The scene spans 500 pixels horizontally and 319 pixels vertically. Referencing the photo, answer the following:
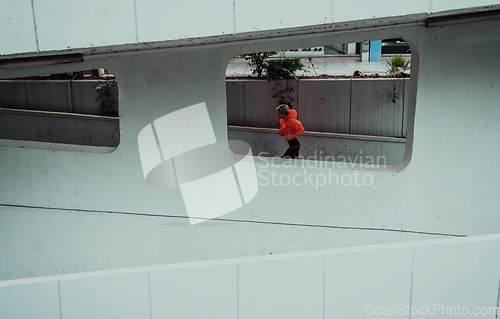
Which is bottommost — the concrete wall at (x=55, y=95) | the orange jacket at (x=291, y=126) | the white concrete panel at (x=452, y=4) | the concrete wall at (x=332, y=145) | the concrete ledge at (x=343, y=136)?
the concrete wall at (x=332, y=145)

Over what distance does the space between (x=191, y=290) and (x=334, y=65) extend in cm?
1263

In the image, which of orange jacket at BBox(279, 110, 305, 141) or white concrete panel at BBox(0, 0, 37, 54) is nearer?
white concrete panel at BBox(0, 0, 37, 54)

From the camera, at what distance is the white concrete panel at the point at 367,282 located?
4887 mm

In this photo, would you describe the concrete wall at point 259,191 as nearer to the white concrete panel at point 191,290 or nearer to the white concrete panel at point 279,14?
the white concrete panel at point 191,290

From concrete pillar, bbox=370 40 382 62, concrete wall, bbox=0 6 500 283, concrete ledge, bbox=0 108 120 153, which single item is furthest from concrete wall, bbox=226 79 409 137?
concrete pillar, bbox=370 40 382 62

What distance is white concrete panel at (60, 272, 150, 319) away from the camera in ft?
16.1

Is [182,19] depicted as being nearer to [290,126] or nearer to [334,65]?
[290,126]

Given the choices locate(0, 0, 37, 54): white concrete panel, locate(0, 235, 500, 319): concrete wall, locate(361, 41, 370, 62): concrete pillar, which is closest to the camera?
locate(0, 0, 37, 54): white concrete panel

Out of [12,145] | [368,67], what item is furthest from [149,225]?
[368,67]

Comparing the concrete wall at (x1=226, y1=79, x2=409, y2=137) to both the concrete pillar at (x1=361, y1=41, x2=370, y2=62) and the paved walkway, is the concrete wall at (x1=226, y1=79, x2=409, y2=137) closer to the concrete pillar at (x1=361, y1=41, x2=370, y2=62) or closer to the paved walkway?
the paved walkway

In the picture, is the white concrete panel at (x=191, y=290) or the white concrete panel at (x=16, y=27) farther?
the white concrete panel at (x=191, y=290)

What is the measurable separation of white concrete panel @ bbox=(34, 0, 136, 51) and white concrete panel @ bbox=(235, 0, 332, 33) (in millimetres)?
955

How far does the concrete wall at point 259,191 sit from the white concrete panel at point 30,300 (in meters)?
0.83

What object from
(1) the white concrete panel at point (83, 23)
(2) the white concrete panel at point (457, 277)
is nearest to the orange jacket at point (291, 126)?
(2) the white concrete panel at point (457, 277)
